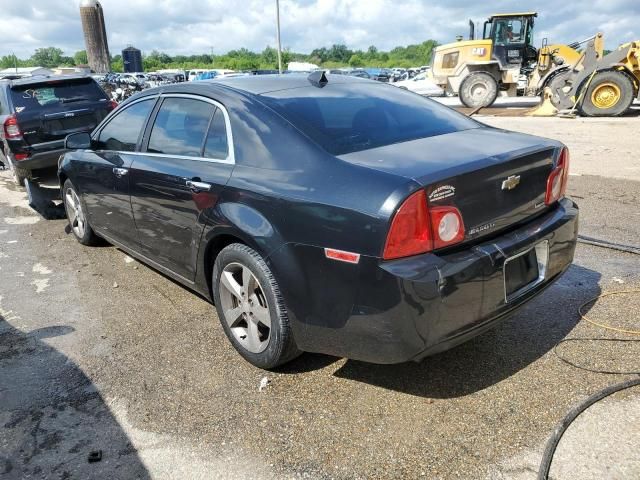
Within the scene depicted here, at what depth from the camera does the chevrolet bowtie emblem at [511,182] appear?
2568 millimetres

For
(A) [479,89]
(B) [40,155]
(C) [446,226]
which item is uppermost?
(C) [446,226]

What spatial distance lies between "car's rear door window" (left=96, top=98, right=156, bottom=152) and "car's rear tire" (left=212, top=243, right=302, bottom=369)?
1.55 m

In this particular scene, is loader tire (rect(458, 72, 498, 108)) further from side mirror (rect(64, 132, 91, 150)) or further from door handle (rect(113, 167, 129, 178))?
door handle (rect(113, 167, 129, 178))

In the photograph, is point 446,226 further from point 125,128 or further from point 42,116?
point 42,116

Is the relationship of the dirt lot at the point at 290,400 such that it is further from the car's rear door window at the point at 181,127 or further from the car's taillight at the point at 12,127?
the car's taillight at the point at 12,127

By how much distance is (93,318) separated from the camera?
384 cm

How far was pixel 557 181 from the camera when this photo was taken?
2951mm

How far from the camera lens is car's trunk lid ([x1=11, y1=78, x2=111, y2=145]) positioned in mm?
7043

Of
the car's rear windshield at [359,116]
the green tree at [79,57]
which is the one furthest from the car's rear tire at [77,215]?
the green tree at [79,57]

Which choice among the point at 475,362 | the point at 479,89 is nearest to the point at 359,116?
the point at 475,362

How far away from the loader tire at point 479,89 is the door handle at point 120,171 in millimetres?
17247

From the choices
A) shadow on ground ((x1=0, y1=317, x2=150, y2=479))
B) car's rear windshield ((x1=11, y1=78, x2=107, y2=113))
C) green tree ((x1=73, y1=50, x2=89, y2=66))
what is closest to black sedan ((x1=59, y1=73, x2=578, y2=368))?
shadow on ground ((x1=0, y1=317, x2=150, y2=479))

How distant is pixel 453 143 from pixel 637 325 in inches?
68.2

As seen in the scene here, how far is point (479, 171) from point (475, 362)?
46.8 inches
